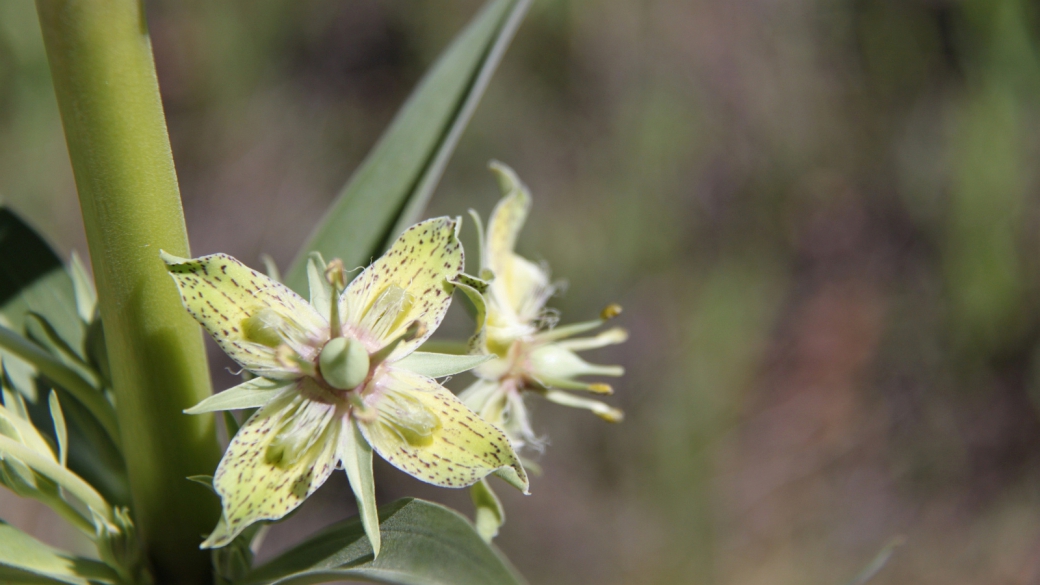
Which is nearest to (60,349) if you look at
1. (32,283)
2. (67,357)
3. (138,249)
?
(67,357)

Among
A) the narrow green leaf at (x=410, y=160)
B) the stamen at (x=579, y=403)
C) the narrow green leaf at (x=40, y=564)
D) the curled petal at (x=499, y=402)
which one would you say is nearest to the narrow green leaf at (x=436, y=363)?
the curled petal at (x=499, y=402)

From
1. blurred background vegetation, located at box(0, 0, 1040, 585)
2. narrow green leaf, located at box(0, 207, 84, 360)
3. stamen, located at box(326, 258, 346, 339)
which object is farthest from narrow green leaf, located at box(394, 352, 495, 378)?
blurred background vegetation, located at box(0, 0, 1040, 585)

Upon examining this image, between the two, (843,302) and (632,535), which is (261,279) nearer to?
(632,535)

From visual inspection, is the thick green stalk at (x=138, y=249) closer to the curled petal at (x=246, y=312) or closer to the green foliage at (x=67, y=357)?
the curled petal at (x=246, y=312)

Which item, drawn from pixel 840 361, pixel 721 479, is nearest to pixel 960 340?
pixel 840 361

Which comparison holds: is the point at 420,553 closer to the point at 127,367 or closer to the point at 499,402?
the point at 499,402
